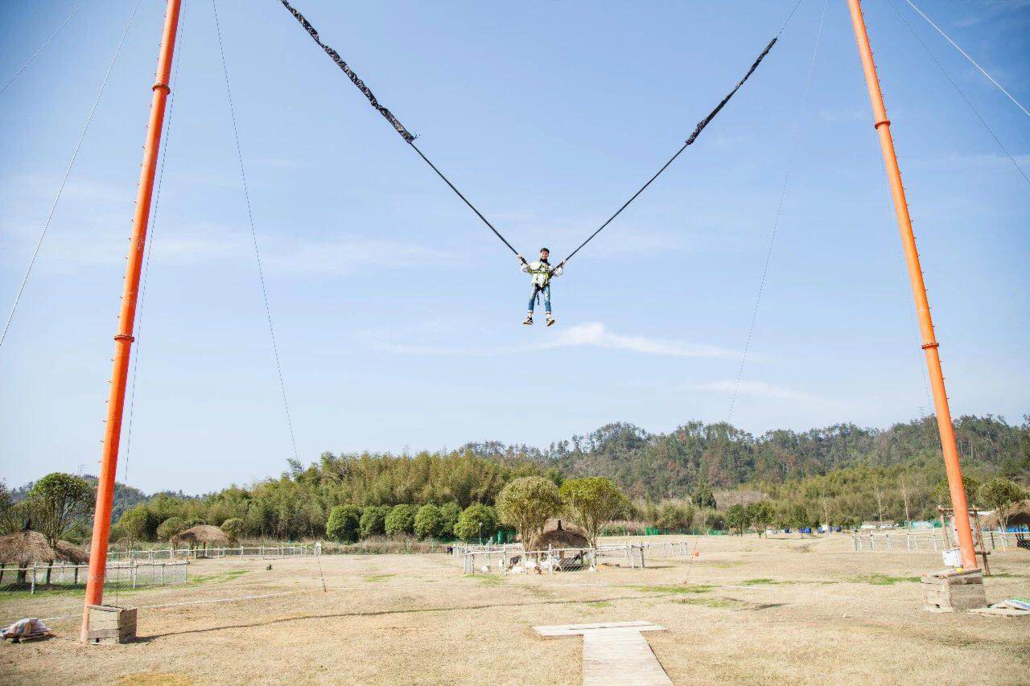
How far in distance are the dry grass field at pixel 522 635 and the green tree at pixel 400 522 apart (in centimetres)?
3384

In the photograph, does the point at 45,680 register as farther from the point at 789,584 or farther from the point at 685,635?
the point at 789,584

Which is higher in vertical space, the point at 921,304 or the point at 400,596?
the point at 921,304

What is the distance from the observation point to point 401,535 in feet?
172

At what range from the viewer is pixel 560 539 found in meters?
29.6

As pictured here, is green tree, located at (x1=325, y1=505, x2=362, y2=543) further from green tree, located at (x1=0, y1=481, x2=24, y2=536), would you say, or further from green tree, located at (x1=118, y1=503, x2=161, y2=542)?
green tree, located at (x1=0, y1=481, x2=24, y2=536)

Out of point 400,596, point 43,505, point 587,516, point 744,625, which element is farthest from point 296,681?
point 43,505

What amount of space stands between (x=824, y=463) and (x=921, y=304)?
184 metres

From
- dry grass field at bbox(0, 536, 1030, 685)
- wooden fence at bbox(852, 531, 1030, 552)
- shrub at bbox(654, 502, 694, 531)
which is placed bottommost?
shrub at bbox(654, 502, 694, 531)

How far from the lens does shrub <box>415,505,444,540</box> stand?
51.3m

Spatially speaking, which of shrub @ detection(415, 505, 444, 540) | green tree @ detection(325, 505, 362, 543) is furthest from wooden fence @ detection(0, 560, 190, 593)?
green tree @ detection(325, 505, 362, 543)

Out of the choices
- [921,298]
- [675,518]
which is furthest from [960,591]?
[675,518]

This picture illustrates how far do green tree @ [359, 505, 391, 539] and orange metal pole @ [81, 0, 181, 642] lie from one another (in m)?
43.9

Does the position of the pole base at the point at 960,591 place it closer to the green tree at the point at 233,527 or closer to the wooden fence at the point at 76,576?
the wooden fence at the point at 76,576

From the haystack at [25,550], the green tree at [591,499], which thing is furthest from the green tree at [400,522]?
the haystack at [25,550]
